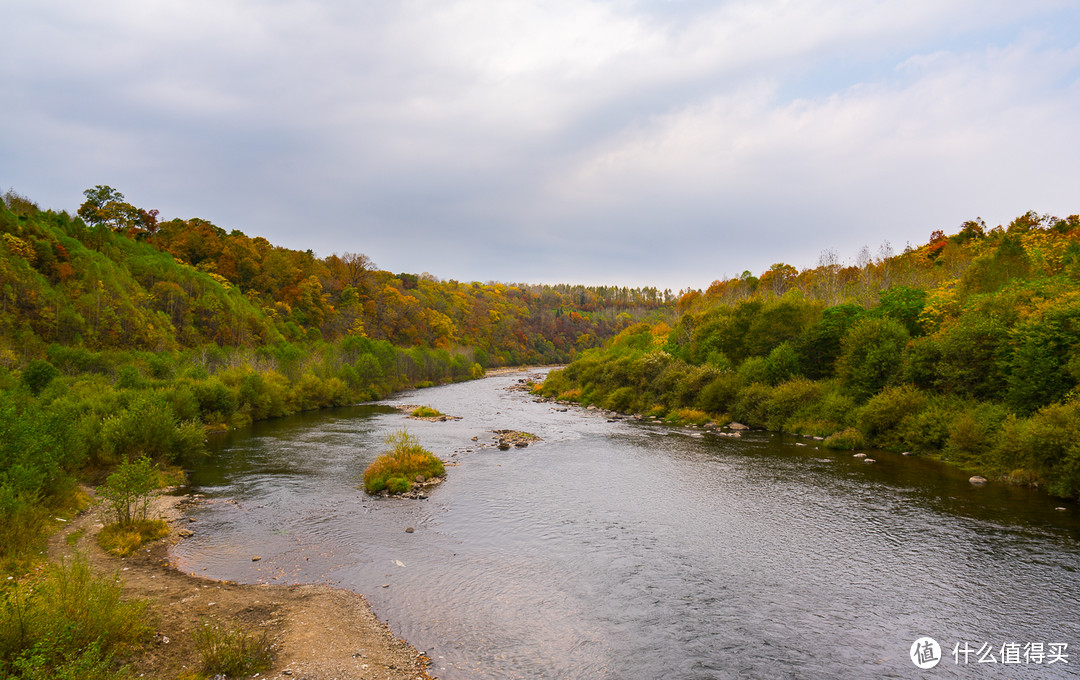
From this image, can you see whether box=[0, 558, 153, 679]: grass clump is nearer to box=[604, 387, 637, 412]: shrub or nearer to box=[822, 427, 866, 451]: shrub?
box=[822, 427, 866, 451]: shrub

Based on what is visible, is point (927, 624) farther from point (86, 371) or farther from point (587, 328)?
point (587, 328)

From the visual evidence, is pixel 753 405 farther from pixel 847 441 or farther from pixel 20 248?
pixel 20 248

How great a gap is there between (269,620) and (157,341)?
57.3m

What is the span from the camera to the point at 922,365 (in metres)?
31.8

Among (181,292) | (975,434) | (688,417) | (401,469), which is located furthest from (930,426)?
(181,292)

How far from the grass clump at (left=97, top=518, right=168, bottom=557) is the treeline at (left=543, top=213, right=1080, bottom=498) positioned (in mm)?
31571

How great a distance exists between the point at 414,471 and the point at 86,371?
106ft

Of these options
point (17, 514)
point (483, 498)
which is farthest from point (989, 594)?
point (17, 514)

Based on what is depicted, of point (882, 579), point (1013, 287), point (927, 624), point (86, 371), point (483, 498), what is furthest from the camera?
point (86, 371)

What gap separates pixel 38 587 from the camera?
9.31m

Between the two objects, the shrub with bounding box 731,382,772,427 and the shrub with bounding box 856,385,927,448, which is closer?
the shrub with bounding box 856,385,927,448

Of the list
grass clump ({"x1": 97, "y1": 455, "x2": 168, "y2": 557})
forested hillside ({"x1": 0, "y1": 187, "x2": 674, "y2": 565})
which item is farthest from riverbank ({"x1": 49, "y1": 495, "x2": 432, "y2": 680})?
forested hillside ({"x1": 0, "y1": 187, "x2": 674, "y2": 565})

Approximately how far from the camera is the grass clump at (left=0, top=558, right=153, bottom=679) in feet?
24.0

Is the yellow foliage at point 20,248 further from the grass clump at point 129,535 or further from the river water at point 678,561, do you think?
the grass clump at point 129,535
